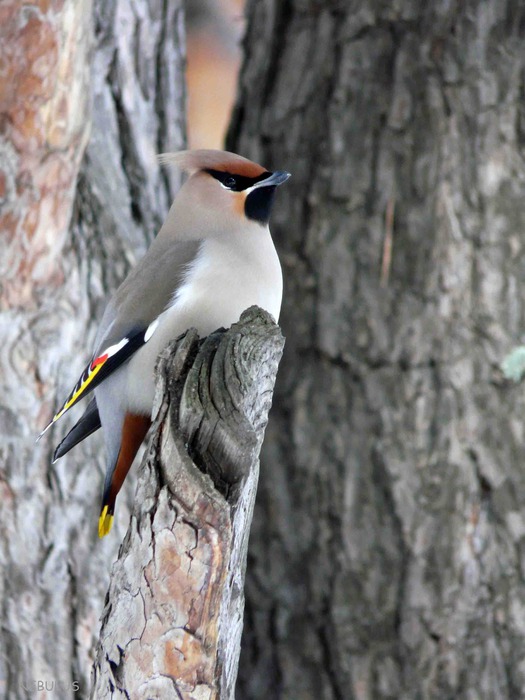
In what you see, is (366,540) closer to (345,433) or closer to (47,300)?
(345,433)

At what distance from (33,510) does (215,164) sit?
1.25 m

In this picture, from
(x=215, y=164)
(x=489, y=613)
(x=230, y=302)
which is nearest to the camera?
(x=230, y=302)

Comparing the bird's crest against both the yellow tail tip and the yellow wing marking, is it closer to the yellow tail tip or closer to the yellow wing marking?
the yellow wing marking

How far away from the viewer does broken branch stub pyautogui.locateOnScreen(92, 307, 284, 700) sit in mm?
1993

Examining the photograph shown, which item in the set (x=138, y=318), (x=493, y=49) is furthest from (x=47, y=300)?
(x=493, y=49)

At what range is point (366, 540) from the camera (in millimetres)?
3934

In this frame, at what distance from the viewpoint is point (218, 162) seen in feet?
10.2

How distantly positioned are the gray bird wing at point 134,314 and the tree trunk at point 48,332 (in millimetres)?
495

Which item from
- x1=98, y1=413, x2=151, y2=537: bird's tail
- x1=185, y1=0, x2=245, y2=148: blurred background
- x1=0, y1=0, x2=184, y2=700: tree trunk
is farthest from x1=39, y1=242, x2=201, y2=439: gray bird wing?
x1=185, y1=0, x2=245, y2=148: blurred background

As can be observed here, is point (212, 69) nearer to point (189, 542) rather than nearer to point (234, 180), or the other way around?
point (234, 180)

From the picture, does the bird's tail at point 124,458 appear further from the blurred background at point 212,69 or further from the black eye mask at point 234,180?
the blurred background at point 212,69

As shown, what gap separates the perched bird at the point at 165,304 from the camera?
109 inches

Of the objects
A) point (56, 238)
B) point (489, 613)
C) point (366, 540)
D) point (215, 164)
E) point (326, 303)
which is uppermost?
point (215, 164)

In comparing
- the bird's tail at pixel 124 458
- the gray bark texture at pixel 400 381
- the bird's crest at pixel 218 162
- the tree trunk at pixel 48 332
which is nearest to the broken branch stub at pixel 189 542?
the bird's tail at pixel 124 458
